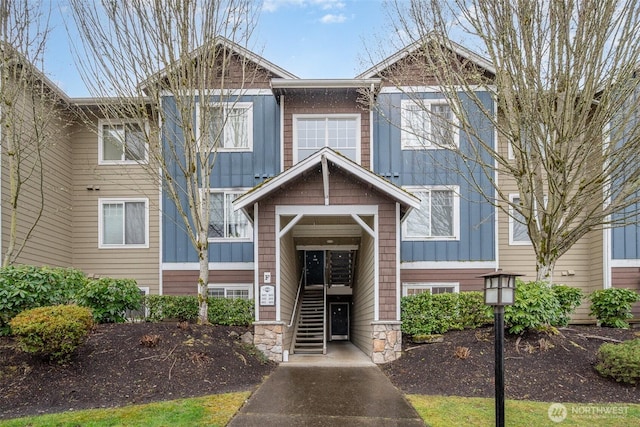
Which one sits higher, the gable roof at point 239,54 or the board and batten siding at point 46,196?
the gable roof at point 239,54

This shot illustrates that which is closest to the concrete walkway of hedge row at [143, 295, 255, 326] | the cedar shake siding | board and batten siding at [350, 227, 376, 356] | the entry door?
board and batten siding at [350, 227, 376, 356]

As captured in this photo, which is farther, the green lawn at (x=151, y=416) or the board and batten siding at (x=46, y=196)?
the board and batten siding at (x=46, y=196)

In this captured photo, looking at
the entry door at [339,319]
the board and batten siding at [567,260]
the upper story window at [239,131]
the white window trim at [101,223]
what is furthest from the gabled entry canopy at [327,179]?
the entry door at [339,319]

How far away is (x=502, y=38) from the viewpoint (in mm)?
8680

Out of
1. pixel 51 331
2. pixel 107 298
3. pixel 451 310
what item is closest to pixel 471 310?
pixel 451 310

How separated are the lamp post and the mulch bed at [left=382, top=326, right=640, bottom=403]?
2223 mm

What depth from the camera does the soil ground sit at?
275 inches

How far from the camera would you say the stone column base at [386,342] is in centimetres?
1003

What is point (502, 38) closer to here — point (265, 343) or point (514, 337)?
point (514, 337)

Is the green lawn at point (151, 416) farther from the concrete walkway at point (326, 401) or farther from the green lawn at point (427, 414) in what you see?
the concrete walkway at point (326, 401)

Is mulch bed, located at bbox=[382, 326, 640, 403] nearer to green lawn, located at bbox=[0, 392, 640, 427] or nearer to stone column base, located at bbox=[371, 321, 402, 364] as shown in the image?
stone column base, located at bbox=[371, 321, 402, 364]

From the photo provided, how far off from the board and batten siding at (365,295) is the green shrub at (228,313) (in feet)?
9.67

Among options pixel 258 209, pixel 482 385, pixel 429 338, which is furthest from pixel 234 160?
pixel 482 385

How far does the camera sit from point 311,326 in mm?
13617
